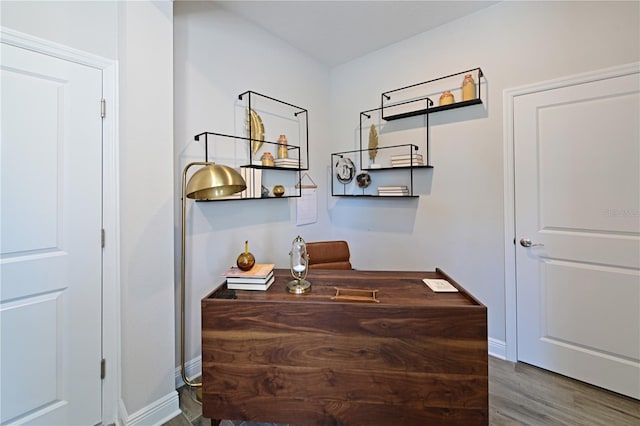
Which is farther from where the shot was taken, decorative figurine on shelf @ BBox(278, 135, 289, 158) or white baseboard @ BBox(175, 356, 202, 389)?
decorative figurine on shelf @ BBox(278, 135, 289, 158)

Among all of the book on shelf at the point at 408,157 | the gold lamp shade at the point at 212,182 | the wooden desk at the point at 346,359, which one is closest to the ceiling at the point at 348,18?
the book on shelf at the point at 408,157

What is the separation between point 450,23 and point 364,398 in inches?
119

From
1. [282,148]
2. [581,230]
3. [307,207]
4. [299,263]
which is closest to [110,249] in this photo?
[299,263]

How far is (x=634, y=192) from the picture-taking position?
179 cm

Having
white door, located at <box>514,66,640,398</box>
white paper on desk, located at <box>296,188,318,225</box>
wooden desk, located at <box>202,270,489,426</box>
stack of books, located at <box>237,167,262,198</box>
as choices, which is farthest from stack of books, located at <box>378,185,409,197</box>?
wooden desk, located at <box>202,270,489,426</box>

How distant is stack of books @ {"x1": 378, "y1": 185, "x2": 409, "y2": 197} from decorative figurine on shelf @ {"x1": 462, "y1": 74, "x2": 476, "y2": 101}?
93 cm

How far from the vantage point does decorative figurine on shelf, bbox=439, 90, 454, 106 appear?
7.95 ft

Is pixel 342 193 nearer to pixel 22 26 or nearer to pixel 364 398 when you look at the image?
pixel 364 398

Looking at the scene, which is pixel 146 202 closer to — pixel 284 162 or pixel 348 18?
pixel 284 162

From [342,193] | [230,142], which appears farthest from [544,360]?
[230,142]

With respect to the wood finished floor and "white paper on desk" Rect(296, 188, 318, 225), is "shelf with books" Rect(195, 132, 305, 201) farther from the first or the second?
the wood finished floor

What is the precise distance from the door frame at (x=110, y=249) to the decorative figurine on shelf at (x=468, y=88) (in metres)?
2.58

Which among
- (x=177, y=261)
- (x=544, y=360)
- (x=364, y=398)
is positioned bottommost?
(x=544, y=360)

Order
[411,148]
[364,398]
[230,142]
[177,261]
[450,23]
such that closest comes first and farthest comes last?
[364,398] < [177,261] < [230,142] < [450,23] < [411,148]
